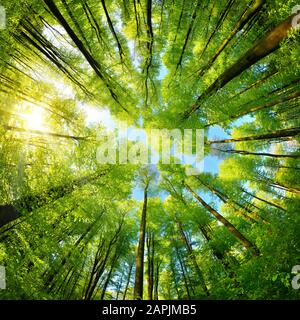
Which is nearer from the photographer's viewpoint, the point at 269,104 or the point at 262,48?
the point at 262,48

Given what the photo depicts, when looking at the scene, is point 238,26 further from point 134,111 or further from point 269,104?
point 134,111

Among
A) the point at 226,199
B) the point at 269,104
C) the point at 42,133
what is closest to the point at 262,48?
the point at 269,104

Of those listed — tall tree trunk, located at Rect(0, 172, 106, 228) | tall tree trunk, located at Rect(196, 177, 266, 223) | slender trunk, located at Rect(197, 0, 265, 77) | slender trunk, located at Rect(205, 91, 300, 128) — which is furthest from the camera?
tall tree trunk, located at Rect(196, 177, 266, 223)

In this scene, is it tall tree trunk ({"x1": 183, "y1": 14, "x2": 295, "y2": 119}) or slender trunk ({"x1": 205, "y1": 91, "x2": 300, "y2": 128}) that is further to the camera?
slender trunk ({"x1": 205, "y1": 91, "x2": 300, "y2": 128})

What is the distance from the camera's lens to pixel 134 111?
8820 mm

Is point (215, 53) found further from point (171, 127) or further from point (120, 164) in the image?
point (120, 164)

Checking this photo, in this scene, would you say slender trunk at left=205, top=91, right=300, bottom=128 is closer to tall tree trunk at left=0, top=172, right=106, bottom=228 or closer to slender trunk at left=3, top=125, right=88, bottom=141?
slender trunk at left=3, top=125, right=88, bottom=141

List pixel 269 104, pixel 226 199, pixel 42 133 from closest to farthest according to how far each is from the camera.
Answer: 1. pixel 42 133
2. pixel 269 104
3. pixel 226 199

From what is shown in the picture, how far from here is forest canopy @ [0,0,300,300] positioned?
4.15 meters

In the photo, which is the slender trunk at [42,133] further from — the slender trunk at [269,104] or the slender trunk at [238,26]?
the slender trunk at [269,104]

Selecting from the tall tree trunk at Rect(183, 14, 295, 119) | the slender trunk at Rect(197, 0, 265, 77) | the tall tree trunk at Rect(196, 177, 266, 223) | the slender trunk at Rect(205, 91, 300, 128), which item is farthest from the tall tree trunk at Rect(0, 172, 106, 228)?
the tall tree trunk at Rect(196, 177, 266, 223)

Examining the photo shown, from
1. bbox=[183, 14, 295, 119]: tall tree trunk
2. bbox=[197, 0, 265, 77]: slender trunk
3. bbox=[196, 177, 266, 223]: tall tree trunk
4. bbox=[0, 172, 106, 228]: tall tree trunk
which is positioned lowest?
bbox=[196, 177, 266, 223]: tall tree trunk

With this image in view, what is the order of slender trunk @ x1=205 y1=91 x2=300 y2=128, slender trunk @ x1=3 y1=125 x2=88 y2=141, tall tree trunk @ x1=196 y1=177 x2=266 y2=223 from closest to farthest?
slender trunk @ x1=3 y1=125 x2=88 y2=141
slender trunk @ x1=205 y1=91 x2=300 y2=128
tall tree trunk @ x1=196 y1=177 x2=266 y2=223
